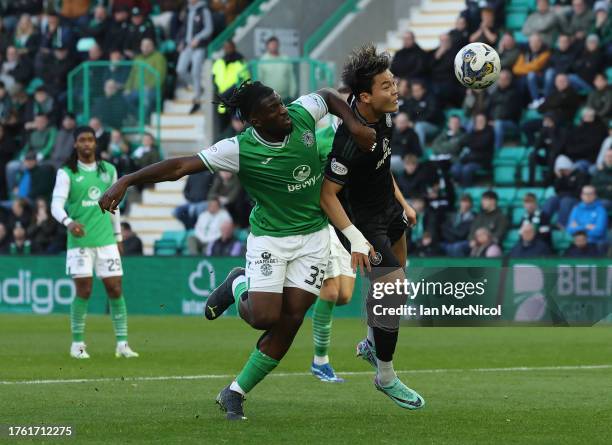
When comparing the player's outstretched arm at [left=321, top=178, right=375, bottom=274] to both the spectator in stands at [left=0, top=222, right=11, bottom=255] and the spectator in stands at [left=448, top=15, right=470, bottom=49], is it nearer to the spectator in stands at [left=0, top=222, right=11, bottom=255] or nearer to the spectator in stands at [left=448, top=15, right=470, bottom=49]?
the spectator in stands at [left=448, top=15, right=470, bottom=49]

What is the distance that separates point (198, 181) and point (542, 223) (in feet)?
22.3

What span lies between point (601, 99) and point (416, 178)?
3.15 metres

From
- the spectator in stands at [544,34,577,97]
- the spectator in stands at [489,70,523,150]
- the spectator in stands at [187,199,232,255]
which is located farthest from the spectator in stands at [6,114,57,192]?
the spectator in stands at [544,34,577,97]

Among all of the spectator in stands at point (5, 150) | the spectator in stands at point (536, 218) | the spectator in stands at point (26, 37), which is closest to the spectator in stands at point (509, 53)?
the spectator in stands at point (536, 218)

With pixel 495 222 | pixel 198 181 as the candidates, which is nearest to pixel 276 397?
pixel 495 222

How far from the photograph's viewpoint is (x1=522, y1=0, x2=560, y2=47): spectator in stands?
77.8 ft

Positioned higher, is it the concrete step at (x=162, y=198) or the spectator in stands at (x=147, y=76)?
the spectator in stands at (x=147, y=76)

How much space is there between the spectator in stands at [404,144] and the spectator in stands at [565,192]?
8.39 feet

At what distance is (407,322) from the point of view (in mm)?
11562

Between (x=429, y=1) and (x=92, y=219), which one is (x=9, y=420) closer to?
(x=92, y=219)

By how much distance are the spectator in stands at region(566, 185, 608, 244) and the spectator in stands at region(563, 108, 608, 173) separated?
34.5 inches

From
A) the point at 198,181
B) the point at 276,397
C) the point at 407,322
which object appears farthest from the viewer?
the point at 198,181

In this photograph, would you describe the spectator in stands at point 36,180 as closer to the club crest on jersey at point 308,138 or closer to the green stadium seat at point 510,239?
the green stadium seat at point 510,239

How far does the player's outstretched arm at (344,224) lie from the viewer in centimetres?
938
